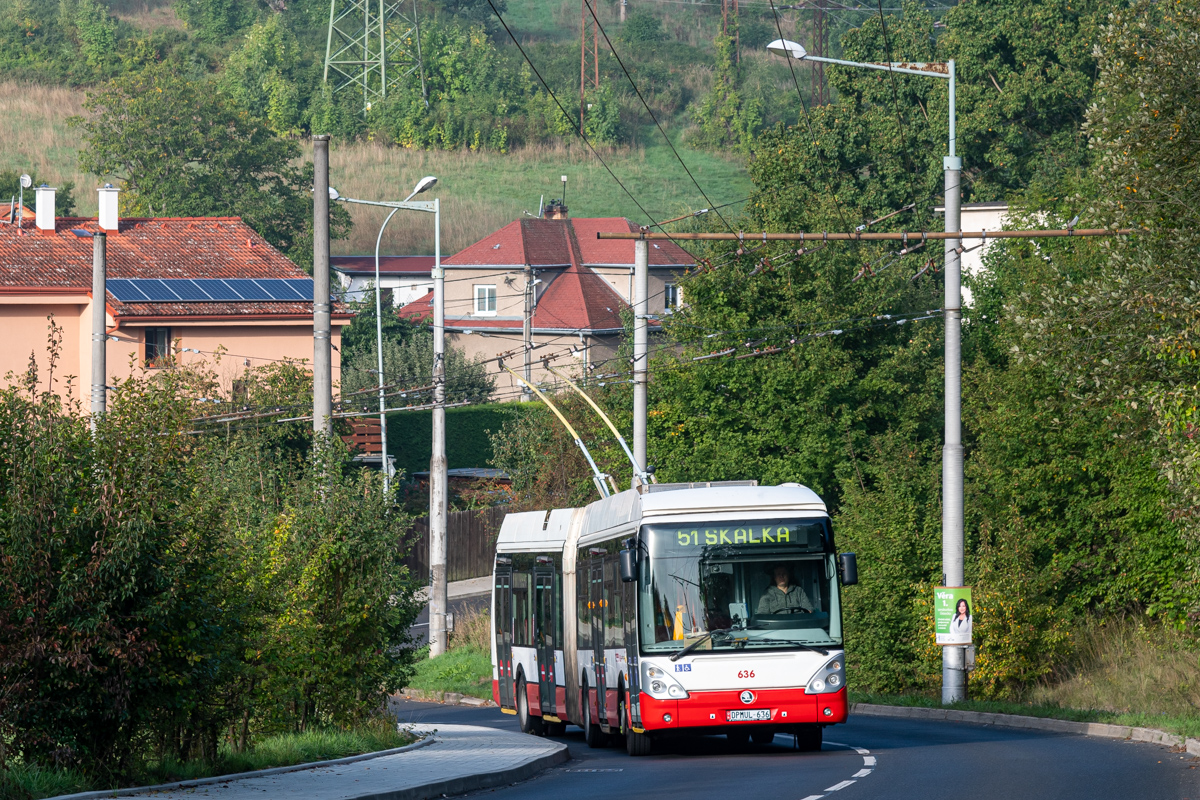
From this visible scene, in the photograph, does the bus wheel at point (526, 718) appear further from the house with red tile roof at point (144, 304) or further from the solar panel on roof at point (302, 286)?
the solar panel on roof at point (302, 286)

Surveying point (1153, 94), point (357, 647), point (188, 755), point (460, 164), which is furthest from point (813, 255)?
point (460, 164)

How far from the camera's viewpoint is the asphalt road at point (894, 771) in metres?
13.3

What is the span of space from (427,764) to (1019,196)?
33609 mm

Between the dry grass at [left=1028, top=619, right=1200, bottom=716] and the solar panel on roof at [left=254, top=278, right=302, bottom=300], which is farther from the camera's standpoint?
the solar panel on roof at [left=254, top=278, right=302, bottom=300]

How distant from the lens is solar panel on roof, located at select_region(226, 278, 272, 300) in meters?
52.7

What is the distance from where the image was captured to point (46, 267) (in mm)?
51938

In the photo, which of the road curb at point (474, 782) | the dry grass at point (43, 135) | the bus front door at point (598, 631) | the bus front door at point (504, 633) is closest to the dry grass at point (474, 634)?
the bus front door at point (504, 633)

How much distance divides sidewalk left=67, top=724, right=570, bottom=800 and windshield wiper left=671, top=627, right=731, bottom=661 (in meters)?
1.67

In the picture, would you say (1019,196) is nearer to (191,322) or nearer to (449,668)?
(449,668)

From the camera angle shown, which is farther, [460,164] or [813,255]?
[460,164]

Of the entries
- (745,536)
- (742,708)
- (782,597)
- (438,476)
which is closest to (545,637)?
(745,536)

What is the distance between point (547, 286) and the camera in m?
75.6

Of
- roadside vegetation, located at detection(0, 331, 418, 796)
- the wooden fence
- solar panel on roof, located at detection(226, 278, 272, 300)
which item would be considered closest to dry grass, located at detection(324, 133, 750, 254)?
the wooden fence

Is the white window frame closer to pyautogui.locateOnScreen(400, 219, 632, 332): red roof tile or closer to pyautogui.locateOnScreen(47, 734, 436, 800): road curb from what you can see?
pyautogui.locateOnScreen(400, 219, 632, 332): red roof tile
